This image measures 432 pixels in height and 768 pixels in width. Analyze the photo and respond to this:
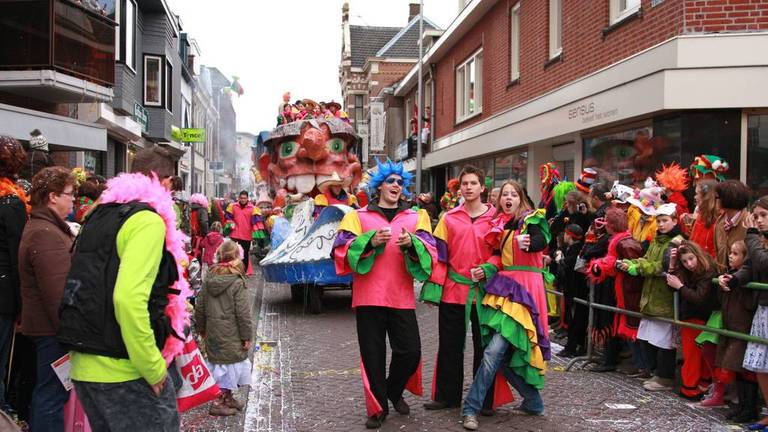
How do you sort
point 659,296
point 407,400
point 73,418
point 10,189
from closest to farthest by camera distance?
1. point 73,418
2. point 10,189
3. point 407,400
4. point 659,296

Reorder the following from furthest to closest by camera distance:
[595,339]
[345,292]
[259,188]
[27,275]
A: [259,188], [345,292], [595,339], [27,275]

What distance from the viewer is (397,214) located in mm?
5527

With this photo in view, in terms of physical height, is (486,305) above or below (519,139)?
below

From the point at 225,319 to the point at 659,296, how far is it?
361cm

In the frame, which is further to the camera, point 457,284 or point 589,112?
point 589,112

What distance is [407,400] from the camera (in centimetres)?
593

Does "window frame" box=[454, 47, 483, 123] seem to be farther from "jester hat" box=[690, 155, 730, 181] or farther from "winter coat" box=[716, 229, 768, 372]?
"winter coat" box=[716, 229, 768, 372]

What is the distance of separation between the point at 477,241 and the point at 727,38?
4548 mm

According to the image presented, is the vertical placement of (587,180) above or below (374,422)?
above

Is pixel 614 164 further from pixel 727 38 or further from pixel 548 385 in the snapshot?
pixel 548 385

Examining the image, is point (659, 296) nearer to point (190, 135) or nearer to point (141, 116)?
point (190, 135)

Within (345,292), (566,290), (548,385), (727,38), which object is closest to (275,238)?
(345,292)

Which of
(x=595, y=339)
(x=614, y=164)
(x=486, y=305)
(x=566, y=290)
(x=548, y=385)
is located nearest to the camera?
(x=486, y=305)

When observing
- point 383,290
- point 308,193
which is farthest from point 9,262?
point 308,193
